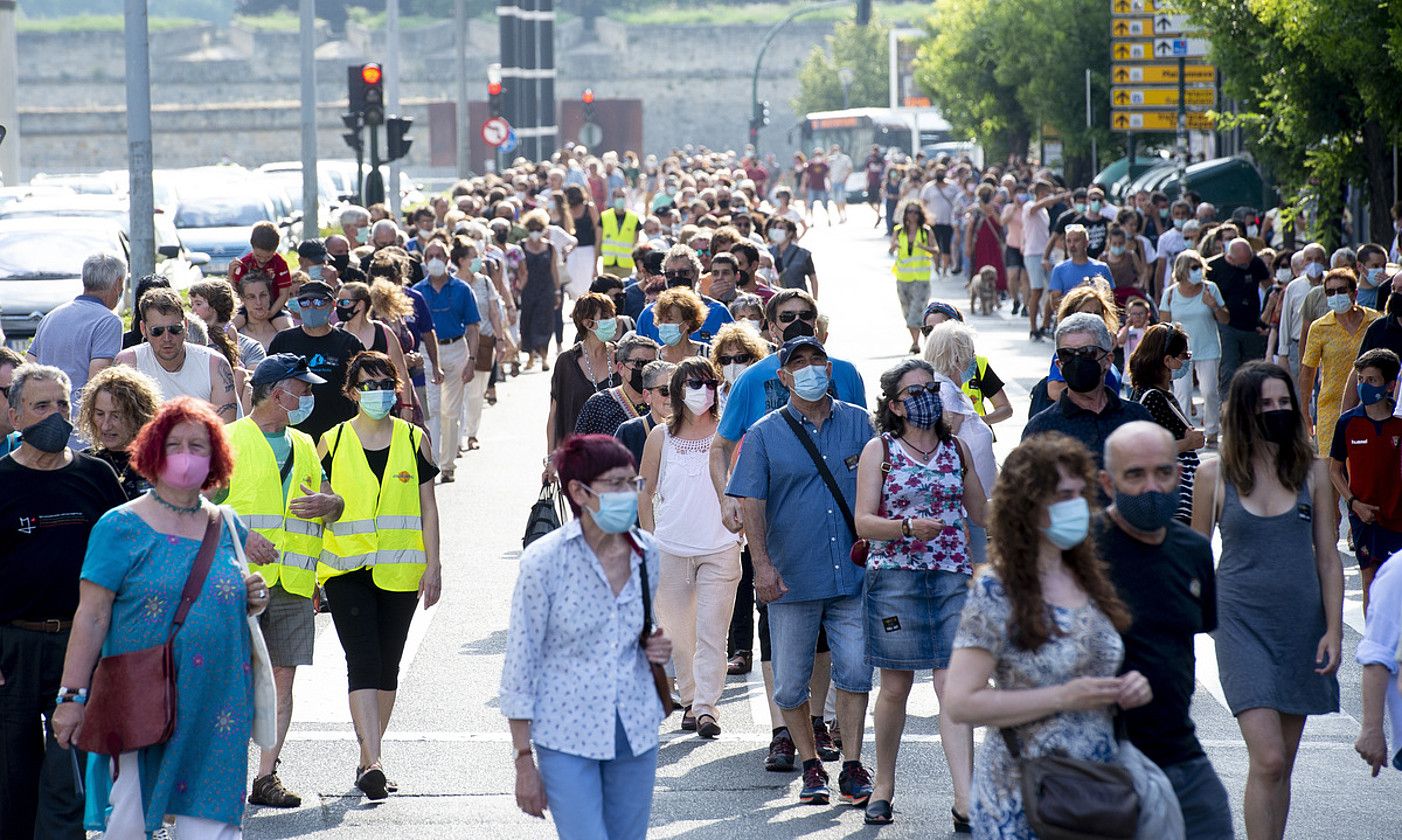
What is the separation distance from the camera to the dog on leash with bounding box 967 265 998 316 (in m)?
29.9

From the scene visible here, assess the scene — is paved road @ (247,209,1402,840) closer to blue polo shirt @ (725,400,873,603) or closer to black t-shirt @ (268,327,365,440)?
blue polo shirt @ (725,400,873,603)

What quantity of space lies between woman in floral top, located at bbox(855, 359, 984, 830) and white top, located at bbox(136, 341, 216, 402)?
12.4 feet

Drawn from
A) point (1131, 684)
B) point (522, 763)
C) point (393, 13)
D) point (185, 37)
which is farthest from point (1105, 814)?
point (185, 37)

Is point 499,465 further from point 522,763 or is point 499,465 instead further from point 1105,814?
point 1105,814

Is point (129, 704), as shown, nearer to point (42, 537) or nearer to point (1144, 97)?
point (42, 537)

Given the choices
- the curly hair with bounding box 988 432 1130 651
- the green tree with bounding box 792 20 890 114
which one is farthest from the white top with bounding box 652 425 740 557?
the green tree with bounding box 792 20 890 114

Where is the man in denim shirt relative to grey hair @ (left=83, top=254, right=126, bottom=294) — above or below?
below

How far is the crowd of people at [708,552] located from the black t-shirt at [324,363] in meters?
0.03

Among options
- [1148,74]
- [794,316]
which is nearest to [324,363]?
[794,316]

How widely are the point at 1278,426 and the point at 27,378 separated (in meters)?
3.94

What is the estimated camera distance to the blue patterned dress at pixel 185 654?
593 cm

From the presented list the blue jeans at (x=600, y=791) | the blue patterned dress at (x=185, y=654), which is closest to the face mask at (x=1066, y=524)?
the blue jeans at (x=600, y=791)

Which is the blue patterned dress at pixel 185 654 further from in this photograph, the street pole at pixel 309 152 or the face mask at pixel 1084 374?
the street pole at pixel 309 152

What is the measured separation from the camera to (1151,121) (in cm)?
3338
